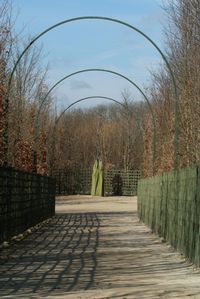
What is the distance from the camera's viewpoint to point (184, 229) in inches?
559

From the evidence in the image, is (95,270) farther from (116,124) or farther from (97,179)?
(116,124)

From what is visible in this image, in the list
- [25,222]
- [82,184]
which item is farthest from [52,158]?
[25,222]

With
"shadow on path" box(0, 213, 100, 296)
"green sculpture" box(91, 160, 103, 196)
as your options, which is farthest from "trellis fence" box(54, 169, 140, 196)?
"shadow on path" box(0, 213, 100, 296)

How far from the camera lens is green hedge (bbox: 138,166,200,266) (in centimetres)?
1273

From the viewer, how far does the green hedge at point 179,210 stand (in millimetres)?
12727

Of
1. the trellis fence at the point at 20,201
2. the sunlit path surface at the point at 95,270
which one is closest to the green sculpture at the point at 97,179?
the trellis fence at the point at 20,201

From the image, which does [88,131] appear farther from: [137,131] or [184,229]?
[184,229]

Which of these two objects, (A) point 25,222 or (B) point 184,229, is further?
(A) point 25,222

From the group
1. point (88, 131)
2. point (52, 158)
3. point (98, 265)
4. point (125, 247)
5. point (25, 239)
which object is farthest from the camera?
point (88, 131)

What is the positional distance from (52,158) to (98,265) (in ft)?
174

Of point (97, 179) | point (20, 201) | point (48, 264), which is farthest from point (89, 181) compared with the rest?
point (48, 264)

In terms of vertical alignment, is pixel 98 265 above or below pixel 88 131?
below

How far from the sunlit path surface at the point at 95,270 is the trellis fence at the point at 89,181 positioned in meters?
46.1

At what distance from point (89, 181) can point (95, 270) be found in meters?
55.9
